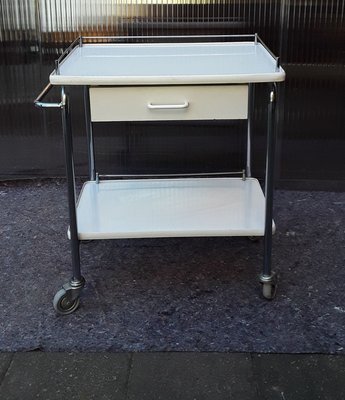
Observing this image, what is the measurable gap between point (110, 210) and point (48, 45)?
129 centimetres

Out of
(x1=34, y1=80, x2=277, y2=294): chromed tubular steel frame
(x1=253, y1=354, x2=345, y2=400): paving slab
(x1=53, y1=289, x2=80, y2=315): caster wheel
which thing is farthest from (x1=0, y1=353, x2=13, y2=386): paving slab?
(x1=253, y1=354, x2=345, y2=400): paving slab

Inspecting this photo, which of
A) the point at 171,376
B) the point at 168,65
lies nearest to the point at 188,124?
the point at 168,65

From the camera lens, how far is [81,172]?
405 cm

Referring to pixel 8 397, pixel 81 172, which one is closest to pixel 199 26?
pixel 81 172

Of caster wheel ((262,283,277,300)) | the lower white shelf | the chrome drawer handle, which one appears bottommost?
caster wheel ((262,283,277,300))

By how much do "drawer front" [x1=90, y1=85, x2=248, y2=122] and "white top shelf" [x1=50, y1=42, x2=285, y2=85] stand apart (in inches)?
2.7

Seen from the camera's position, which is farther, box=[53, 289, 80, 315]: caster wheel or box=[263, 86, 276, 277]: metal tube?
box=[53, 289, 80, 315]: caster wheel

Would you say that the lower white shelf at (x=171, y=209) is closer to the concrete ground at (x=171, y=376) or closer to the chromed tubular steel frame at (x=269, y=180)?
the chromed tubular steel frame at (x=269, y=180)

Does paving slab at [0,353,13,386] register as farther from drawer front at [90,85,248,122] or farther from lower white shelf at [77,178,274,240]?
drawer front at [90,85,248,122]

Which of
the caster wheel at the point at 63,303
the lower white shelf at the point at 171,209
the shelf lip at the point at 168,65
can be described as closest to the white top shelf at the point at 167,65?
the shelf lip at the point at 168,65

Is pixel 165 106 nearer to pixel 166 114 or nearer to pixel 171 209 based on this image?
pixel 166 114

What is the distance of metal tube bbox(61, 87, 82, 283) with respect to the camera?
98.5 inches

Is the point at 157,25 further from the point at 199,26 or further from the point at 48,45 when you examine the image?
the point at 48,45

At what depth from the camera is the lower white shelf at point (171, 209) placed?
108 inches
